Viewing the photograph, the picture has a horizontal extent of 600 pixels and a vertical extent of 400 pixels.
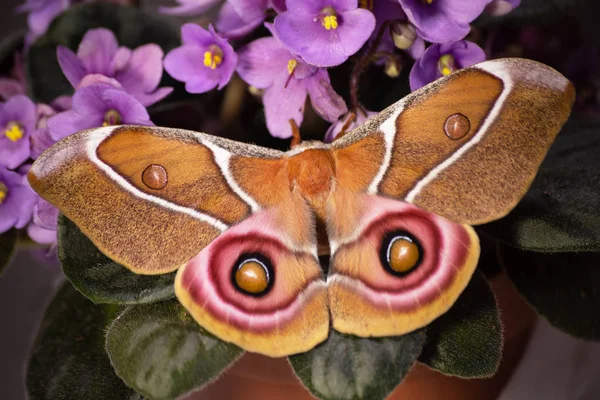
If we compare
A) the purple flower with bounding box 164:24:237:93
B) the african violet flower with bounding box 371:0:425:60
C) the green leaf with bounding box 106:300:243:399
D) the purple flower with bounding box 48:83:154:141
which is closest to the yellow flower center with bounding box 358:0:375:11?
the african violet flower with bounding box 371:0:425:60

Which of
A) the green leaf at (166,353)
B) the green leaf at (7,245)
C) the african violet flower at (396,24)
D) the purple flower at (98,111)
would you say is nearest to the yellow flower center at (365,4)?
the african violet flower at (396,24)

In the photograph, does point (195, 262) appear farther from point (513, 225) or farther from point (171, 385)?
point (513, 225)

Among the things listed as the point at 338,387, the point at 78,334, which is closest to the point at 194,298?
the point at 338,387

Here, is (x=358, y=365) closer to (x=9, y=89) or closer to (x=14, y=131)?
(x=14, y=131)

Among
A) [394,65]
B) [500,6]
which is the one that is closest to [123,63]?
[394,65]

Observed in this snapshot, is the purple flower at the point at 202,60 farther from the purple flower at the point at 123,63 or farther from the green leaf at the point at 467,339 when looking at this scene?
the green leaf at the point at 467,339

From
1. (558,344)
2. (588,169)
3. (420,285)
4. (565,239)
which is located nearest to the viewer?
(420,285)
